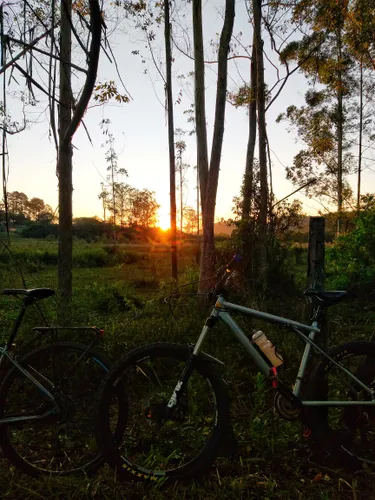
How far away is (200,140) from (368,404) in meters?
8.37

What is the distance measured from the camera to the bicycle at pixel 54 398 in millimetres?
2742

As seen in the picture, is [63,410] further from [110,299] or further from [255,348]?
[110,299]

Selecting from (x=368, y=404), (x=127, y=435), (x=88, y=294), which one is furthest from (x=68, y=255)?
(x=368, y=404)

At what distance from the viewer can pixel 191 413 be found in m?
3.40

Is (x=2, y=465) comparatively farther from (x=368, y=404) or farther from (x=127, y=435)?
(x=368, y=404)

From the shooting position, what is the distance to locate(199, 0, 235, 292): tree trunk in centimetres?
852

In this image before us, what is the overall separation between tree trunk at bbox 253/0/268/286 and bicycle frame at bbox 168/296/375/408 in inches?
264

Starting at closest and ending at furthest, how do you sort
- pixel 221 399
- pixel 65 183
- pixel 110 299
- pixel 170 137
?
pixel 221 399, pixel 65 183, pixel 110 299, pixel 170 137

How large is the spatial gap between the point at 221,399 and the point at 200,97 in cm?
908

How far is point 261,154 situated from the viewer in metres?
11.5

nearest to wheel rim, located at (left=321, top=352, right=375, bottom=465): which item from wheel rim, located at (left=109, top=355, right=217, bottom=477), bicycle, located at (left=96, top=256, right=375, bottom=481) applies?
bicycle, located at (left=96, top=256, right=375, bottom=481)

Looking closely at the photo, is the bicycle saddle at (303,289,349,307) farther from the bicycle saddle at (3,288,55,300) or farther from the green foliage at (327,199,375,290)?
the green foliage at (327,199,375,290)

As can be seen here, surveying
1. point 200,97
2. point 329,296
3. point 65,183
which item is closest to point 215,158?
point 200,97

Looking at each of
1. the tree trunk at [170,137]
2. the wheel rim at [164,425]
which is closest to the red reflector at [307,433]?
the wheel rim at [164,425]
